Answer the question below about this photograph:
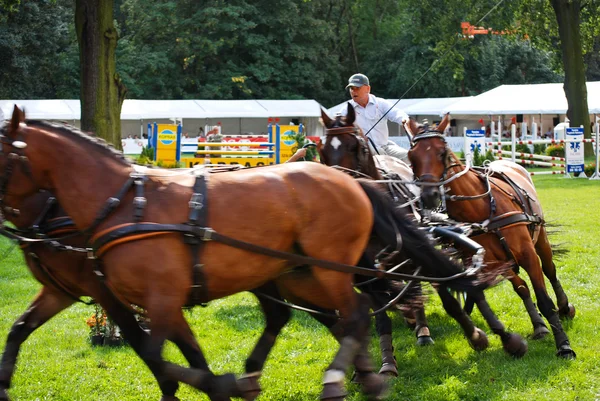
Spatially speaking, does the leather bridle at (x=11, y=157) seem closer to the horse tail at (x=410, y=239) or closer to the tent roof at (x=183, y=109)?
the horse tail at (x=410, y=239)

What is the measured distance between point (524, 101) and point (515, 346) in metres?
32.4

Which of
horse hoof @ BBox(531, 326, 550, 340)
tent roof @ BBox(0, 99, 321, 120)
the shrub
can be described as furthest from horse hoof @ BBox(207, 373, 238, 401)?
tent roof @ BBox(0, 99, 321, 120)

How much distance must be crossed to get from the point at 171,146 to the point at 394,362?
1947cm

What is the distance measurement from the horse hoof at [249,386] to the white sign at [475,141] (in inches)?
717

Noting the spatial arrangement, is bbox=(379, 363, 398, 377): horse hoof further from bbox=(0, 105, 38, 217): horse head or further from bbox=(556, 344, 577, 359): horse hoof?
bbox=(0, 105, 38, 217): horse head

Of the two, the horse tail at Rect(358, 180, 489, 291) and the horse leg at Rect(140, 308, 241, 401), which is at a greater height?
the horse tail at Rect(358, 180, 489, 291)

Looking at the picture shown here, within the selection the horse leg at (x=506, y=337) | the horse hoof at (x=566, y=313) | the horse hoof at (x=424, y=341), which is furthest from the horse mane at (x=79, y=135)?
the horse hoof at (x=566, y=313)

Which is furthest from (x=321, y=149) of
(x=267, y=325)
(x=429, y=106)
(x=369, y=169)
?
(x=429, y=106)

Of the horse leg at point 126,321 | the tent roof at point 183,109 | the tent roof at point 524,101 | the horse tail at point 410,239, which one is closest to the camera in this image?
the horse leg at point 126,321

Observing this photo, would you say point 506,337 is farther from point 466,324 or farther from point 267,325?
point 267,325

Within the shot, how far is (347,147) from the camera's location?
21.3ft

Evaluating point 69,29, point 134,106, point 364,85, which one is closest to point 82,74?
point 364,85

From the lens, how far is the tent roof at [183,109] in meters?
39.1

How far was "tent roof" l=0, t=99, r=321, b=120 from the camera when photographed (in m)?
39.1
